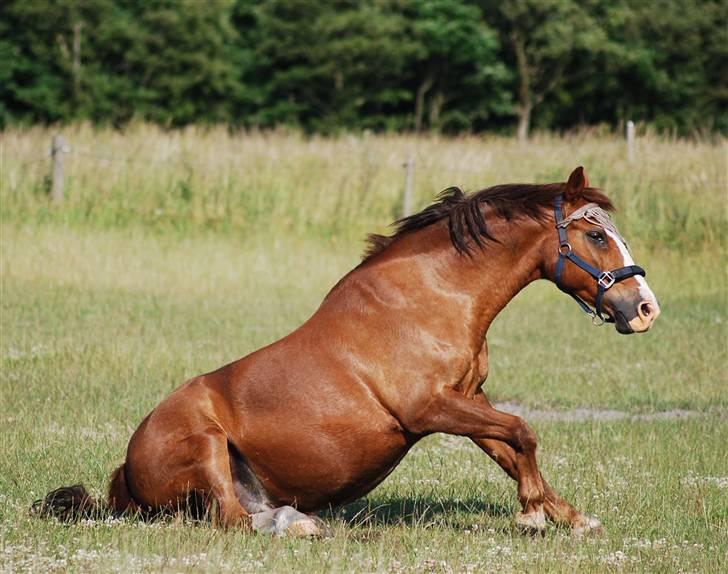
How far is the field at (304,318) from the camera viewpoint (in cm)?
648

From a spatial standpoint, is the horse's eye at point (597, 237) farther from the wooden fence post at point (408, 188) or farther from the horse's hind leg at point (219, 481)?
the wooden fence post at point (408, 188)

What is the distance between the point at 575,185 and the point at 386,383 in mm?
1461

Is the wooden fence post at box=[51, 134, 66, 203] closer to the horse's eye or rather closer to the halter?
the halter

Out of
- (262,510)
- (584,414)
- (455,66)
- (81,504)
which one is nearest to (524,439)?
(262,510)

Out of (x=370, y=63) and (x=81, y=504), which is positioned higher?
(x=81, y=504)

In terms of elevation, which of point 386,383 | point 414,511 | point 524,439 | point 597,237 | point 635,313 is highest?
point 597,237

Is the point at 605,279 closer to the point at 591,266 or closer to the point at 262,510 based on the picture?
the point at 591,266

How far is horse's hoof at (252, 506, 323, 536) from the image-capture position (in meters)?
6.54

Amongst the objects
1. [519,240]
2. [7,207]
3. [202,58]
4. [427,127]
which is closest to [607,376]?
[519,240]

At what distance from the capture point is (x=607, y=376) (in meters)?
→ 13.2

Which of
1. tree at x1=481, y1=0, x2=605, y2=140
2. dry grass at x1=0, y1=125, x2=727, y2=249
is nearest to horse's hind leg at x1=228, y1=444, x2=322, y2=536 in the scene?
dry grass at x1=0, y1=125, x2=727, y2=249

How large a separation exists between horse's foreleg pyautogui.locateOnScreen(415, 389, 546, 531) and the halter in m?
0.75

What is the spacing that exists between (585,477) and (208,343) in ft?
20.6

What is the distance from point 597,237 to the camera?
667cm
